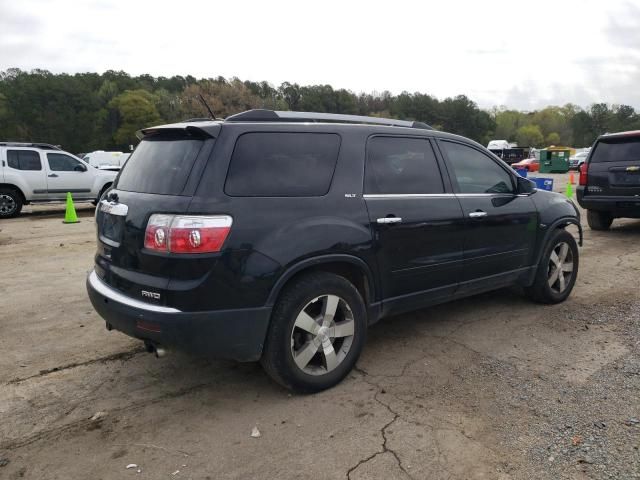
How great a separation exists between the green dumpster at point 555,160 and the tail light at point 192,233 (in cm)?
4045

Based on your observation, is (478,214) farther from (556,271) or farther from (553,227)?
(556,271)

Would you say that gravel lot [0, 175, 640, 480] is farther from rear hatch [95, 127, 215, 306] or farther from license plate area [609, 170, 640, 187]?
license plate area [609, 170, 640, 187]

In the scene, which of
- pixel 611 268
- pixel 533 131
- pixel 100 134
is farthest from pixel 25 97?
pixel 533 131

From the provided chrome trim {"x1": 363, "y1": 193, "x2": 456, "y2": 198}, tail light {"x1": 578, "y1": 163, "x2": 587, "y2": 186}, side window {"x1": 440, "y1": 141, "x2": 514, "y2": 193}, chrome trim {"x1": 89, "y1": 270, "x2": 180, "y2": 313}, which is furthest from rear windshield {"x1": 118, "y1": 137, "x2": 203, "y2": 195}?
tail light {"x1": 578, "y1": 163, "x2": 587, "y2": 186}

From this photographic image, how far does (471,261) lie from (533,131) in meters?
136

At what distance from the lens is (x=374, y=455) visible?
2754mm

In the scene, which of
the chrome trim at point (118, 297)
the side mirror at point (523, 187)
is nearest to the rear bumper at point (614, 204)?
the side mirror at point (523, 187)

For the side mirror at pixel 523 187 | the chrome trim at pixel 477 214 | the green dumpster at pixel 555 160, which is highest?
the side mirror at pixel 523 187

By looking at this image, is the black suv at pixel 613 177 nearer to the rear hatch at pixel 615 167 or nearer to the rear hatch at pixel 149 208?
the rear hatch at pixel 615 167

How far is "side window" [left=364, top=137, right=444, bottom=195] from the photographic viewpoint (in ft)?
12.4

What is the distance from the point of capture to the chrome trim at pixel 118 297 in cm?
297

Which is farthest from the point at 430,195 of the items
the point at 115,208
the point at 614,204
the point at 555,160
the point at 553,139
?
the point at 553,139

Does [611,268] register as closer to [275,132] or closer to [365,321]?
[365,321]

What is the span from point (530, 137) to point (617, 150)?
12833 cm
